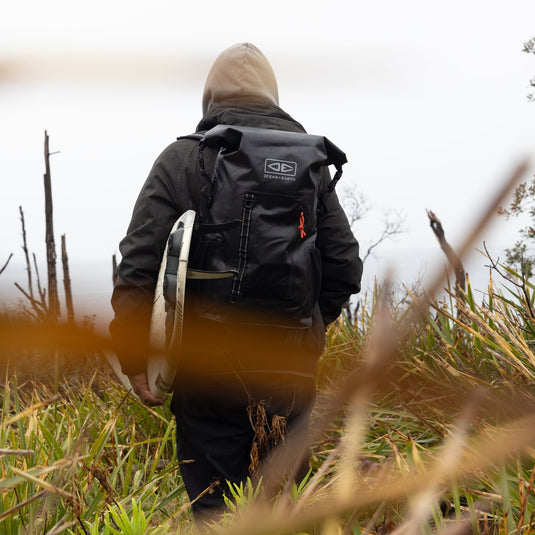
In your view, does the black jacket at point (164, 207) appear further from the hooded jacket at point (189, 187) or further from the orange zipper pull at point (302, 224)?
the orange zipper pull at point (302, 224)

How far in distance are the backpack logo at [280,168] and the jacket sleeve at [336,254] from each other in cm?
32

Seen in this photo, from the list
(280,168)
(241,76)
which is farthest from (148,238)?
(241,76)

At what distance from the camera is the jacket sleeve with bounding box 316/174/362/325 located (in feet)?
7.86

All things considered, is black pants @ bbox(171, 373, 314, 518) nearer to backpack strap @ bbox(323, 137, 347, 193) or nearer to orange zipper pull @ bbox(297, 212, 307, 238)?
orange zipper pull @ bbox(297, 212, 307, 238)

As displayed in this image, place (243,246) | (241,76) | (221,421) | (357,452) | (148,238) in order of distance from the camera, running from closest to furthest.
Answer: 1. (357,452)
2. (243,246)
3. (148,238)
4. (241,76)
5. (221,421)

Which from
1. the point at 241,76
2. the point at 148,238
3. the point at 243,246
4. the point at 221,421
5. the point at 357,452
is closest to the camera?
the point at 357,452

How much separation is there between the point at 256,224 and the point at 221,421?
36.7 inches

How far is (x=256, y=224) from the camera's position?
201cm

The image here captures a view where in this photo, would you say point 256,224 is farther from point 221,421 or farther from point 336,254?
point 221,421

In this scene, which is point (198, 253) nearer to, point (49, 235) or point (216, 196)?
point (216, 196)

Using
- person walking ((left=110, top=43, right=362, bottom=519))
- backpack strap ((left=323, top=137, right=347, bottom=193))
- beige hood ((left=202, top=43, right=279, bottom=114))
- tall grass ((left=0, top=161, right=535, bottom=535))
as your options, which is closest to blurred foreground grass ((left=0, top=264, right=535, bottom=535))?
tall grass ((left=0, top=161, right=535, bottom=535))

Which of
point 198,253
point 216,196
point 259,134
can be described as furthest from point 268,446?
point 259,134

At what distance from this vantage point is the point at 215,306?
203cm

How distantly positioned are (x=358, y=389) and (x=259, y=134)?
6.33 feet
